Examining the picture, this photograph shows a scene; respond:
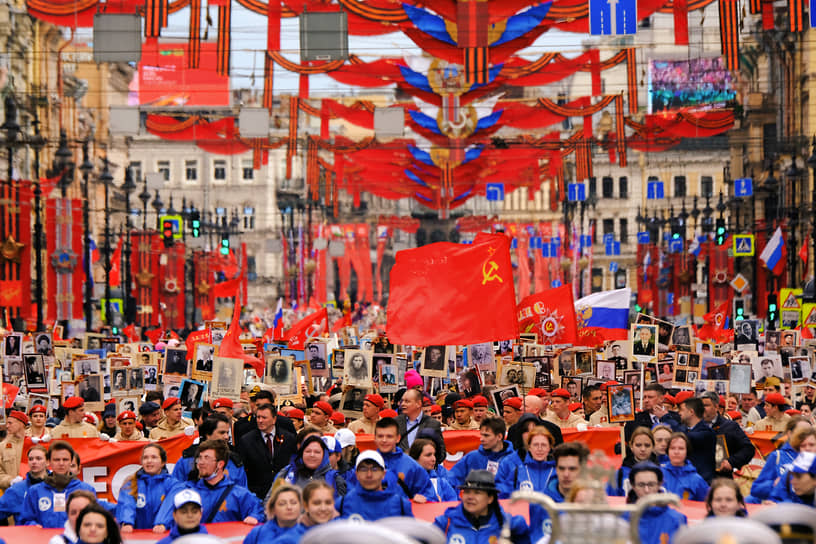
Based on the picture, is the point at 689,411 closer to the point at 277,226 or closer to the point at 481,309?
the point at 481,309

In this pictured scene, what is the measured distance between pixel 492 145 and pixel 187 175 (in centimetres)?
4881

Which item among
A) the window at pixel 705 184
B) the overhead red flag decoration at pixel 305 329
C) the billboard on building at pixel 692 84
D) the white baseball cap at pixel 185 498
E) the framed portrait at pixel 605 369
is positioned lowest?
the white baseball cap at pixel 185 498

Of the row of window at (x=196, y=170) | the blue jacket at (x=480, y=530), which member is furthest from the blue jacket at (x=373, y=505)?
the row of window at (x=196, y=170)

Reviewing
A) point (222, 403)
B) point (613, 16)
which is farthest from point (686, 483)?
point (613, 16)

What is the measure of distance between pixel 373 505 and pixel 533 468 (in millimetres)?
1588

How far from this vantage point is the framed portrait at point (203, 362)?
52.2 feet

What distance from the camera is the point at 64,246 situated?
3281 cm

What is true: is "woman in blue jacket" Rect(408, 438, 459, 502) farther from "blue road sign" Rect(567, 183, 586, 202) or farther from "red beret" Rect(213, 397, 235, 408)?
"blue road sign" Rect(567, 183, 586, 202)

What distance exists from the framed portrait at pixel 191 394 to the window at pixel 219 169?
79.7 meters

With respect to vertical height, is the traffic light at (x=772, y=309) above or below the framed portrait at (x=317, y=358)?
above

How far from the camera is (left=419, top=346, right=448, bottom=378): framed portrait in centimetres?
1755

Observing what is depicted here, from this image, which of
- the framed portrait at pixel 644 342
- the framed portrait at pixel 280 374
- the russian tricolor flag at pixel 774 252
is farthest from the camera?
the russian tricolor flag at pixel 774 252

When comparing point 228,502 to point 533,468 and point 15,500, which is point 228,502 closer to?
point 15,500

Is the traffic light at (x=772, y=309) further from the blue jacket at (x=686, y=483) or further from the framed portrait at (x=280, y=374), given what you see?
the blue jacket at (x=686, y=483)
